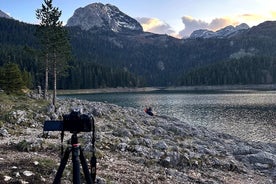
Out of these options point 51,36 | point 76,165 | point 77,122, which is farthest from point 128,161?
point 51,36

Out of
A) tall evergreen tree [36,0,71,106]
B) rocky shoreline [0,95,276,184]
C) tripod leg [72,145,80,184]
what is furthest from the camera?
tall evergreen tree [36,0,71,106]

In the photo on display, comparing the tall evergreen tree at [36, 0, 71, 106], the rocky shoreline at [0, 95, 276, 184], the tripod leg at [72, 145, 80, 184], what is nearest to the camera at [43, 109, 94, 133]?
the tripod leg at [72, 145, 80, 184]

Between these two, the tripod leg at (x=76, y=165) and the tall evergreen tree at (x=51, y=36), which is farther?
the tall evergreen tree at (x=51, y=36)

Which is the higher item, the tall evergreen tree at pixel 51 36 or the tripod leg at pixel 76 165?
the tall evergreen tree at pixel 51 36

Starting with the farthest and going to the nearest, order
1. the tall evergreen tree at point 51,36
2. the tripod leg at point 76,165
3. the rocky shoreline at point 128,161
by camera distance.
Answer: the tall evergreen tree at point 51,36, the rocky shoreline at point 128,161, the tripod leg at point 76,165

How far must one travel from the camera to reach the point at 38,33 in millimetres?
56344

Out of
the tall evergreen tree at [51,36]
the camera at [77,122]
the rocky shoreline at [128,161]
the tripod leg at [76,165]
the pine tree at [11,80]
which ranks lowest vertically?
the rocky shoreline at [128,161]

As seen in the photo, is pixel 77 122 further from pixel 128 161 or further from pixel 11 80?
pixel 11 80

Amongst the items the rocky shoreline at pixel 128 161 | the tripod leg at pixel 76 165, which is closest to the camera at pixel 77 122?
the tripod leg at pixel 76 165

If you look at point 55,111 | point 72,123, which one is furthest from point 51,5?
point 72,123

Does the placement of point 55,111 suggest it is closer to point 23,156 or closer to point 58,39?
point 58,39

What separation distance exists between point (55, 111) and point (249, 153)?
21161mm

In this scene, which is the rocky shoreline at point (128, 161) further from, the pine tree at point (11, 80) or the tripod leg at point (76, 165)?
the pine tree at point (11, 80)

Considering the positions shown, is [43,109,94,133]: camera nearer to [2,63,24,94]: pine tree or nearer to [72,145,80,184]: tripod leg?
[72,145,80,184]: tripod leg
